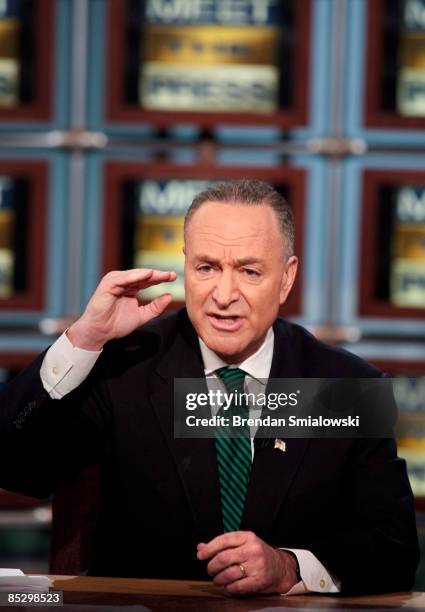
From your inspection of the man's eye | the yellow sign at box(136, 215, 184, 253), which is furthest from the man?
the yellow sign at box(136, 215, 184, 253)

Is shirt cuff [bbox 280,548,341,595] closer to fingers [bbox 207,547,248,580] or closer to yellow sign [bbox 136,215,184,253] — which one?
fingers [bbox 207,547,248,580]

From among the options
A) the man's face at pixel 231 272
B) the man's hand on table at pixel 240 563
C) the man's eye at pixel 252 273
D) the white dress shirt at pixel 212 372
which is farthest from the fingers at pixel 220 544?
the man's eye at pixel 252 273

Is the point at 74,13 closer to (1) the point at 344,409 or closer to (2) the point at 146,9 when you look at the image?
(2) the point at 146,9

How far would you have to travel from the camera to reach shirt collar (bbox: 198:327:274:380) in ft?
5.86

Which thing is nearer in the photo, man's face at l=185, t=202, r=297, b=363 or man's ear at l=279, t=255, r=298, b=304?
man's face at l=185, t=202, r=297, b=363

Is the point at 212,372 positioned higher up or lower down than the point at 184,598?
higher up

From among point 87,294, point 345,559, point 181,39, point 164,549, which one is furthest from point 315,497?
point 181,39

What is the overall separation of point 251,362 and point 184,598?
51cm

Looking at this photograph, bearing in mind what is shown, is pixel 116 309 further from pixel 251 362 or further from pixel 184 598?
pixel 184 598

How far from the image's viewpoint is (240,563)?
56.8 inches

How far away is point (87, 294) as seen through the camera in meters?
3.56

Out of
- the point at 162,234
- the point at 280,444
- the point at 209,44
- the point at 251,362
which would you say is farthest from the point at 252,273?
the point at 209,44

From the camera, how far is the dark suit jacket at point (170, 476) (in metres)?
1.66

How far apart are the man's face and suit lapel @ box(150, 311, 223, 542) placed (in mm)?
92
